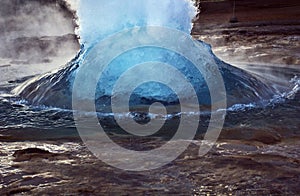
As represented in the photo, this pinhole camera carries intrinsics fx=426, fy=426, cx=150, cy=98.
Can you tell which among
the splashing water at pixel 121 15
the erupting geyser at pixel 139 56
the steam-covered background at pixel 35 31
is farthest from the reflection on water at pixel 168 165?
the steam-covered background at pixel 35 31

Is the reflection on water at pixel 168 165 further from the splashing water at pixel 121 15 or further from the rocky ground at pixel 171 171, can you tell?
the splashing water at pixel 121 15

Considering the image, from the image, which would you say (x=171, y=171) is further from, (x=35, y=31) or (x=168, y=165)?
(x=35, y=31)

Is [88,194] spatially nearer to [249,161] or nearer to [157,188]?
[157,188]

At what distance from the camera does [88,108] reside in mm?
3475

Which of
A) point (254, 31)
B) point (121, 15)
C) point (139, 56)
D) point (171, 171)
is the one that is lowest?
point (171, 171)

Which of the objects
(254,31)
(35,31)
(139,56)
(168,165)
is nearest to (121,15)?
(139,56)

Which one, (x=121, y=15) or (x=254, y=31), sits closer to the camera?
(x=121, y=15)

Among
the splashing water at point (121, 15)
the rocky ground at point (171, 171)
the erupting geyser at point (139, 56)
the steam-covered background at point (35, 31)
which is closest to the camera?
the rocky ground at point (171, 171)

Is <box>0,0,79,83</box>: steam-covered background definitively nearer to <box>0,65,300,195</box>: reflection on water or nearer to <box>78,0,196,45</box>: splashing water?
<box>78,0,196,45</box>: splashing water

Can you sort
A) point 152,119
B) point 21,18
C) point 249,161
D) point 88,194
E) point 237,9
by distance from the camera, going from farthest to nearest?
point 237,9
point 21,18
point 152,119
point 249,161
point 88,194

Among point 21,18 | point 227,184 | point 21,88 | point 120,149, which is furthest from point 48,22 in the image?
point 227,184

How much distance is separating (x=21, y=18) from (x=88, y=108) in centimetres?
889

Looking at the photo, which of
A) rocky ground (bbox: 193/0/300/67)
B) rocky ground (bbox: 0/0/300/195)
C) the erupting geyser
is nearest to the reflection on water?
rocky ground (bbox: 0/0/300/195)

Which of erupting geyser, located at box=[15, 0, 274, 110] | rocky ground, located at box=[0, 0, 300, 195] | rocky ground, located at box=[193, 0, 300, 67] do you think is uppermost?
rocky ground, located at box=[193, 0, 300, 67]
